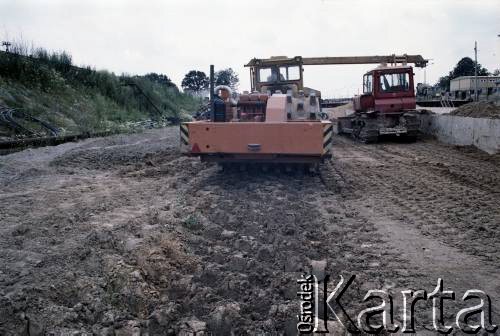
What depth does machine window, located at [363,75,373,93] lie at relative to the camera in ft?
56.0

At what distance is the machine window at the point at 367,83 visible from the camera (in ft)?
56.0

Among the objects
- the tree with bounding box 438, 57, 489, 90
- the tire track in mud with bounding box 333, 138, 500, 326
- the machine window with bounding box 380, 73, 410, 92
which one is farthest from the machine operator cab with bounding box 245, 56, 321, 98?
the tree with bounding box 438, 57, 489, 90

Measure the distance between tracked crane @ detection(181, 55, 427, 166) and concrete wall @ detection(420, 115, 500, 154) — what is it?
5.01 meters

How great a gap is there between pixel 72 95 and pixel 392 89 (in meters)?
14.2

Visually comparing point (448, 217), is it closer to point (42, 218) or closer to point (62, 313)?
point (62, 313)

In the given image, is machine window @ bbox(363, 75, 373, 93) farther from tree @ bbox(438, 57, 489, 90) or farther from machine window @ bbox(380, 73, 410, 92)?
tree @ bbox(438, 57, 489, 90)

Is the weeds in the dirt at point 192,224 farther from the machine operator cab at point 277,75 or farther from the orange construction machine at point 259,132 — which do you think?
the machine operator cab at point 277,75

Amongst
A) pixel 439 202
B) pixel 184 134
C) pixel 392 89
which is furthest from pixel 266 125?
pixel 392 89

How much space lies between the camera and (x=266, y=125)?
7828 millimetres

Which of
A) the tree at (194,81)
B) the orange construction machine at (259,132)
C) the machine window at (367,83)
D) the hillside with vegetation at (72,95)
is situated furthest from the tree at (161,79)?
the orange construction machine at (259,132)

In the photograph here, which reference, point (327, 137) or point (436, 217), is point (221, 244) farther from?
point (327, 137)

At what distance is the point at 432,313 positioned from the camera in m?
3.54

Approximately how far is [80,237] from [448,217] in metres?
4.53

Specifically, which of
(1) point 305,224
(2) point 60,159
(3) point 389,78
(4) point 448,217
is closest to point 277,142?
(1) point 305,224
